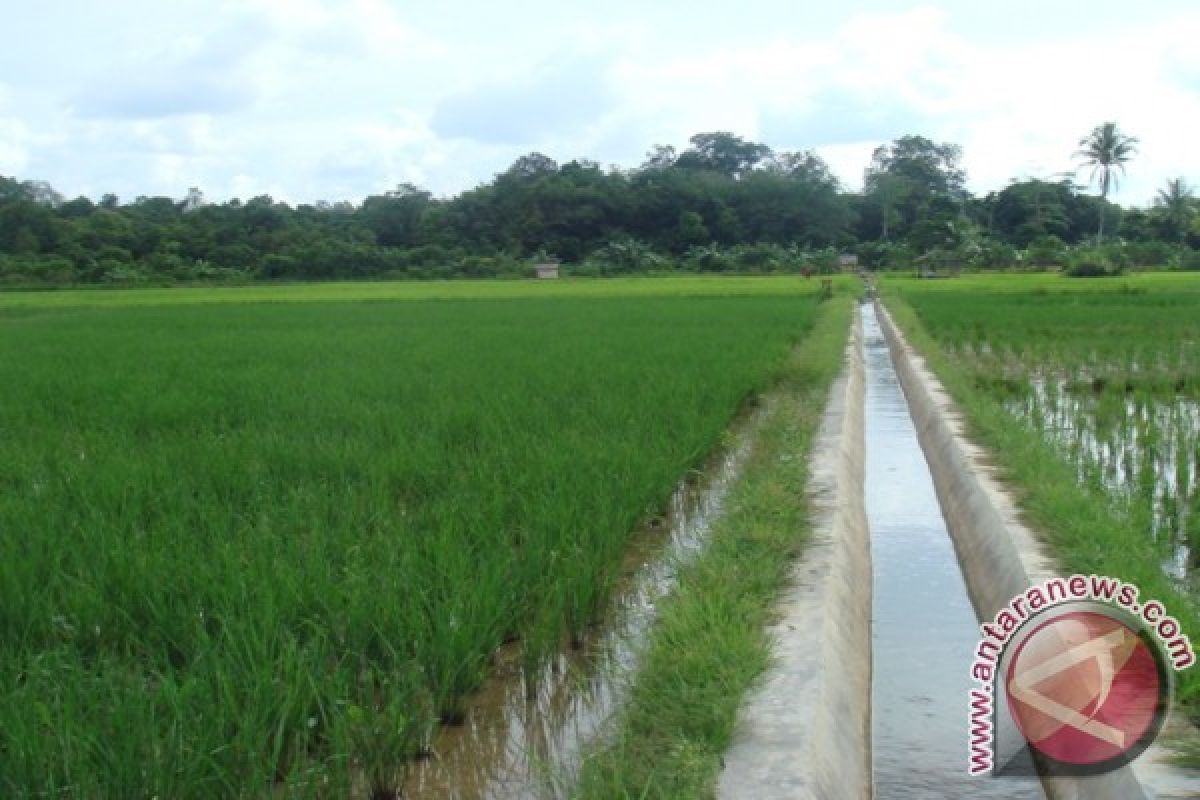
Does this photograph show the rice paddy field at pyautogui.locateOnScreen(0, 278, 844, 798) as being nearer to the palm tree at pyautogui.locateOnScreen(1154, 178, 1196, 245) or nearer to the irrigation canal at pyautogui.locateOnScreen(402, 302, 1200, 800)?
the irrigation canal at pyautogui.locateOnScreen(402, 302, 1200, 800)

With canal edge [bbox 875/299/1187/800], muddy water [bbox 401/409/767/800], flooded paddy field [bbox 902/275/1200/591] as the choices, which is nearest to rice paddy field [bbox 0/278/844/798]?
muddy water [bbox 401/409/767/800]

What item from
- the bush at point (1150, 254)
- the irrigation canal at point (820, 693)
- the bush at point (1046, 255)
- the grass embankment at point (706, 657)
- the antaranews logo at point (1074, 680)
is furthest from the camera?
the bush at point (1150, 254)

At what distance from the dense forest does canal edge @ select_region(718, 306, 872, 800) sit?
106 feet

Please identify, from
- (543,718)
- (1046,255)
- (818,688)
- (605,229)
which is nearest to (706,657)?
(818,688)

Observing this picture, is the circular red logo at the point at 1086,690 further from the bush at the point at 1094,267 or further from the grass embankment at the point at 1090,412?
the bush at the point at 1094,267

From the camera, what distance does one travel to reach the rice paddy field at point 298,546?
7.30ft

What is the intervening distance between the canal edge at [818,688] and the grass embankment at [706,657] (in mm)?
52

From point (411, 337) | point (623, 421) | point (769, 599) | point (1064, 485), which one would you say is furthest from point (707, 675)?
point (411, 337)

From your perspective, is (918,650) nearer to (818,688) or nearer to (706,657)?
(818,688)

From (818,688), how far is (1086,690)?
2.32 ft

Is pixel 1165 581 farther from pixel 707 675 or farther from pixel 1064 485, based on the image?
pixel 707 675

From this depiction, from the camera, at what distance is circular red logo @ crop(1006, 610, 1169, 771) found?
8.61ft

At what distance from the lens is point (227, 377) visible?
871cm

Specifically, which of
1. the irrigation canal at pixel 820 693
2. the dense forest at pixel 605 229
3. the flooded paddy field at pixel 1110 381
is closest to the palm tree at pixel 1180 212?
the dense forest at pixel 605 229
